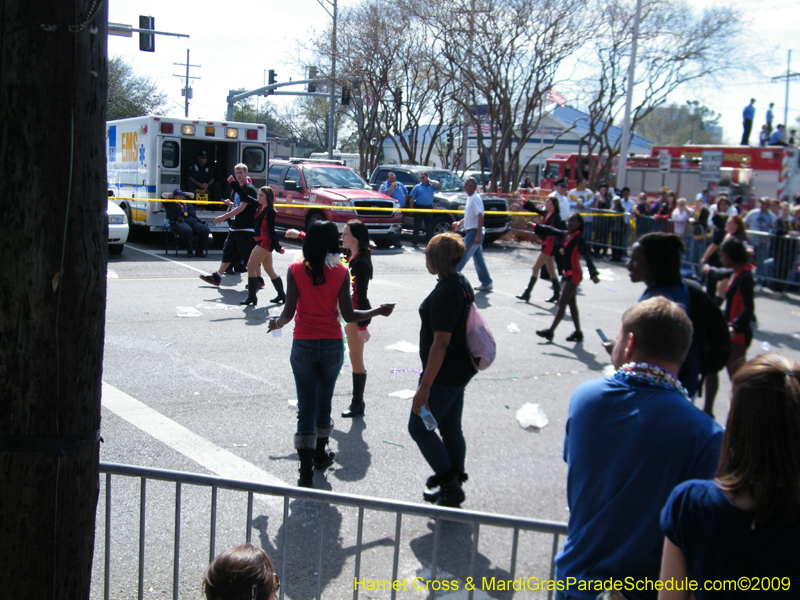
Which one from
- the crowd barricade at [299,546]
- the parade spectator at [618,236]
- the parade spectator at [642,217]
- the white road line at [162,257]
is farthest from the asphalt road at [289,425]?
the parade spectator at [618,236]

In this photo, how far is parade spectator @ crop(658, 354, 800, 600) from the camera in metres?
1.65

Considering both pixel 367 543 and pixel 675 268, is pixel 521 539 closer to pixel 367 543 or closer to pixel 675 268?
pixel 367 543

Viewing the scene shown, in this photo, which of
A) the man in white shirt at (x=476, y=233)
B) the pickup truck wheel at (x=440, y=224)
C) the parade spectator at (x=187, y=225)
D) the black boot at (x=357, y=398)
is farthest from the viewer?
the pickup truck wheel at (x=440, y=224)

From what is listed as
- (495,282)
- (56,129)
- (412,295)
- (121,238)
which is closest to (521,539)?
(56,129)

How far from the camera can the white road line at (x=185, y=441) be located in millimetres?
4910

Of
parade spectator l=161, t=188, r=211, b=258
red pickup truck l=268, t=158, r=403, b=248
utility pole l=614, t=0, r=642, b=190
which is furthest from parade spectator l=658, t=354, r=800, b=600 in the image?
utility pole l=614, t=0, r=642, b=190

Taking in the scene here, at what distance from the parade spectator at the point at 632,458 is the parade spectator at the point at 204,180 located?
1554 centimetres

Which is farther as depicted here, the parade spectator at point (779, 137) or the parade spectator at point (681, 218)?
the parade spectator at point (779, 137)

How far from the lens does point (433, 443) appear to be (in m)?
4.40

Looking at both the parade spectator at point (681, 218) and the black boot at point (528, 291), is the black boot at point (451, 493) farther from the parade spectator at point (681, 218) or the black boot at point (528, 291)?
the parade spectator at point (681, 218)

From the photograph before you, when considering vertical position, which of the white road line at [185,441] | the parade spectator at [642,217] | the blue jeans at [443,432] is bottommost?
the white road line at [185,441]

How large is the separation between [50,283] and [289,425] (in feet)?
13.6

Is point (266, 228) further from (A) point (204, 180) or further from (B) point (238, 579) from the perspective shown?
(B) point (238, 579)

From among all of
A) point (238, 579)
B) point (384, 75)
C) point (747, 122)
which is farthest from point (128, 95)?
point (238, 579)
